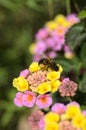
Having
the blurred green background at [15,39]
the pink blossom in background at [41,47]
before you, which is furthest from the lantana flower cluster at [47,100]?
the blurred green background at [15,39]

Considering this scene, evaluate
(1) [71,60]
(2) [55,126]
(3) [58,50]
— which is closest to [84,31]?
(1) [71,60]

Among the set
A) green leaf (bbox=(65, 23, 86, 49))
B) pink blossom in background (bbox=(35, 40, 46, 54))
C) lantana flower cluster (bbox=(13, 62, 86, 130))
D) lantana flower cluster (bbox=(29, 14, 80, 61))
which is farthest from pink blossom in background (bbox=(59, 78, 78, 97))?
pink blossom in background (bbox=(35, 40, 46, 54))

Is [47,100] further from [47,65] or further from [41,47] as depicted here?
[41,47]

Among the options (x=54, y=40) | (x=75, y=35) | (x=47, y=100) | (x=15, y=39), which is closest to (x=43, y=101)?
(x=47, y=100)

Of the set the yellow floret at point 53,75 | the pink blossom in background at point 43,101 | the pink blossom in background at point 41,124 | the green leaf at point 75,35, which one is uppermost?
the green leaf at point 75,35

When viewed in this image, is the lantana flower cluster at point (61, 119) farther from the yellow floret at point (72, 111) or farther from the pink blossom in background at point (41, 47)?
the pink blossom in background at point (41, 47)

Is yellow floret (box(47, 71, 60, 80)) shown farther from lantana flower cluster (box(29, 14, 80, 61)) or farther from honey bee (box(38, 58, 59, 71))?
lantana flower cluster (box(29, 14, 80, 61))
